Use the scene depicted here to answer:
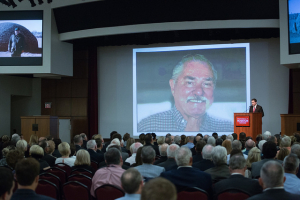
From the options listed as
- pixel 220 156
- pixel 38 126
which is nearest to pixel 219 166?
pixel 220 156

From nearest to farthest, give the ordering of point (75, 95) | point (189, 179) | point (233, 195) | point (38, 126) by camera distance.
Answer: point (233, 195), point (189, 179), point (38, 126), point (75, 95)

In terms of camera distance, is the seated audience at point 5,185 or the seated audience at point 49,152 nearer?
the seated audience at point 5,185

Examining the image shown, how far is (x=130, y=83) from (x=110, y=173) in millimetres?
9758

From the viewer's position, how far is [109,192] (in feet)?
10.4

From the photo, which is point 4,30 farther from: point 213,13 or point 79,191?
point 79,191

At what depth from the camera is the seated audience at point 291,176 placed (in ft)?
10.2

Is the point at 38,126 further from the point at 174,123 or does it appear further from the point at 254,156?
the point at 254,156

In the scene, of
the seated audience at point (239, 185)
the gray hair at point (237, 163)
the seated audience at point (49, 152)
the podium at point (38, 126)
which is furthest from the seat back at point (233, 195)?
the podium at point (38, 126)

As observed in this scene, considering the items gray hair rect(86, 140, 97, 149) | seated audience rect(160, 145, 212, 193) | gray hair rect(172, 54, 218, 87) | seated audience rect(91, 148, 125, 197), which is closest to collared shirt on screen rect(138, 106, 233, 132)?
gray hair rect(172, 54, 218, 87)

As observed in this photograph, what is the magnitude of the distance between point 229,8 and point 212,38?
1826 mm

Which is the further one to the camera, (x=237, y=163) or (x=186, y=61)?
(x=186, y=61)

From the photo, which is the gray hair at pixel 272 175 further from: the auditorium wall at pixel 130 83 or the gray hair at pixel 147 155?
the auditorium wall at pixel 130 83

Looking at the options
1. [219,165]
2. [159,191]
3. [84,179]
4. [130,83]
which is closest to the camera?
[159,191]

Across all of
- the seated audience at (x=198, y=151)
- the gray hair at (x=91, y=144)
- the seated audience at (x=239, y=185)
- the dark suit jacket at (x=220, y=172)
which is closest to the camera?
the seated audience at (x=239, y=185)
